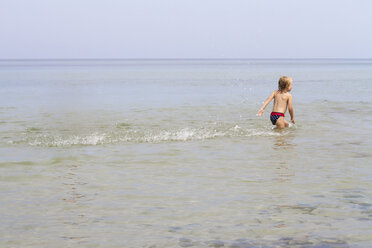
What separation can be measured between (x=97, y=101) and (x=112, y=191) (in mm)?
18836

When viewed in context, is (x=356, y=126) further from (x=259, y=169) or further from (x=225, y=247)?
(x=225, y=247)

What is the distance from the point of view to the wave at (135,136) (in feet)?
38.6

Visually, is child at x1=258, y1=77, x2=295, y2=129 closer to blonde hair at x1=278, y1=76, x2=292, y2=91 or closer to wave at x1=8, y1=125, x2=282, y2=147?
blonde hair at x1=278, y1=76, x2=292, y2=91

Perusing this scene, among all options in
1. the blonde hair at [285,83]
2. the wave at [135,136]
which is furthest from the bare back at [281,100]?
the wave at [135,136]

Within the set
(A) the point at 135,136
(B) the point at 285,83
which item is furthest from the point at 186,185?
A: (B) the point at 285,83

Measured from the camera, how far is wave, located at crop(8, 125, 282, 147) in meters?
11.8

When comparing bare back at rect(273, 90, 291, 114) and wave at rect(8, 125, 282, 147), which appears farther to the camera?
bare back at rect(273, 90, 291, 114)

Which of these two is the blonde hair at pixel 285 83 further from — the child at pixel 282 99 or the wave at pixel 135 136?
the wave at pixel 135 136

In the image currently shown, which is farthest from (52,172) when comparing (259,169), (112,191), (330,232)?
(330,232)

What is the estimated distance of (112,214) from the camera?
5.74 meters

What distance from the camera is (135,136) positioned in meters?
12.7

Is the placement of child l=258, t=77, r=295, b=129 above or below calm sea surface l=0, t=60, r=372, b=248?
above

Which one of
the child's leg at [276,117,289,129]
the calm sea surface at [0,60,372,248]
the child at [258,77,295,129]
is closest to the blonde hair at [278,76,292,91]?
the child at [258,77,295,129]

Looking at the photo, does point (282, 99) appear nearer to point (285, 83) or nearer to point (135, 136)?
point (285, 83)
